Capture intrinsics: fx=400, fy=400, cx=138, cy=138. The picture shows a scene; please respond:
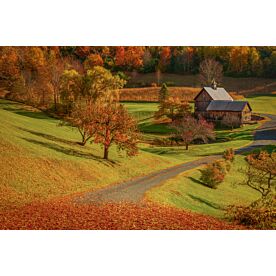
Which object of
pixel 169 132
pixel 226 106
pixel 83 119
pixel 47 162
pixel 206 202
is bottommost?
pixel 206 202

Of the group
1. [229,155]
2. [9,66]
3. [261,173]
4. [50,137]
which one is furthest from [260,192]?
[9,66]

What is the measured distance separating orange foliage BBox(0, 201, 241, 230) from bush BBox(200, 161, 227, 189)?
1.03 meters

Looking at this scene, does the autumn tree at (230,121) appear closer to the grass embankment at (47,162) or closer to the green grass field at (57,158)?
the green grass field at (57,158)

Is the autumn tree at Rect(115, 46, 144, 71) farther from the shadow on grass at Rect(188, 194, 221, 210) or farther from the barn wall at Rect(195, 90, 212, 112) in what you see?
the shadow on grass at Rect(188, 194, 221, 210)

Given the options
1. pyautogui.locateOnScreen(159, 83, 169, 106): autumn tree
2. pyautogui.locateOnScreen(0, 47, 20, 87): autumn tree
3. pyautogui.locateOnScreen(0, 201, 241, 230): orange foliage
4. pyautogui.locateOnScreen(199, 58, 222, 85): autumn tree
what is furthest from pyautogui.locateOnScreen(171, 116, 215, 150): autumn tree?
pyautogui.locateOnScreen(0, 47, 20, 87): autumn tree

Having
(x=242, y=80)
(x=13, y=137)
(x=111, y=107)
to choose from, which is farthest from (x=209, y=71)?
(x=13, y=137)

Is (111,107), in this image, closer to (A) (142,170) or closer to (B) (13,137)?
(A) (142,170)

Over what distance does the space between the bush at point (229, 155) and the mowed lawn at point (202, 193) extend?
13 centimetres

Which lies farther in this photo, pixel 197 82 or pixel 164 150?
pixel 197 82

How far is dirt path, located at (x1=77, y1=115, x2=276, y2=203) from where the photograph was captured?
10.5 metres

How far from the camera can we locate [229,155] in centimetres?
1133

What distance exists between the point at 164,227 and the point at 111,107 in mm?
3622

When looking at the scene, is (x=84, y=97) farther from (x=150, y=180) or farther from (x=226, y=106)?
(x=226, y=106)

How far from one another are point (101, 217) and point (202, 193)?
286cm
